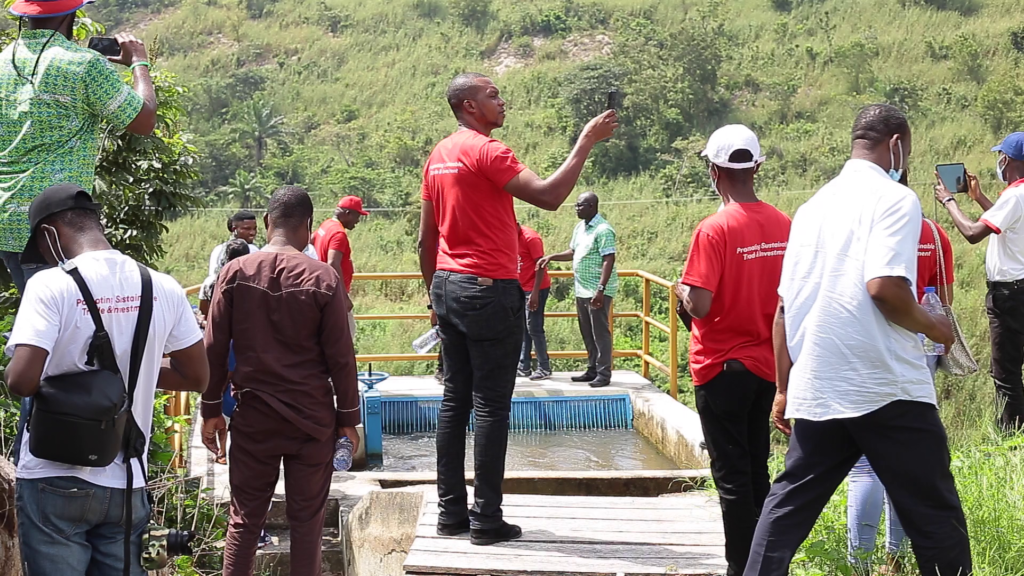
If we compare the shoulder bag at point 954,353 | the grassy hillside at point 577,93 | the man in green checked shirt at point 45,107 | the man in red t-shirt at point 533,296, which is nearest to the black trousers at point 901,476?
the shoulder bag at point 954,353

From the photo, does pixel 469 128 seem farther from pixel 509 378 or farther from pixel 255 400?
pixel 255 400

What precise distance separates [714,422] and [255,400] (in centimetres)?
184

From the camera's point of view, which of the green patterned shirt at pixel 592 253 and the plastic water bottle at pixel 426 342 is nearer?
the plastic water bottle at pixel 426 342

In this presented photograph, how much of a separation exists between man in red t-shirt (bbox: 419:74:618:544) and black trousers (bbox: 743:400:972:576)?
1623 mm

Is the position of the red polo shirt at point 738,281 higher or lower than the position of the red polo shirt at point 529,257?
higher

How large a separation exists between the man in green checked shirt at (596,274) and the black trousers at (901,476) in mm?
6983

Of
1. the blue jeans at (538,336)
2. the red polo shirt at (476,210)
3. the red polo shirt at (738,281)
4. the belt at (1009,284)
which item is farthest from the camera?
the blue jeans at (538,336)

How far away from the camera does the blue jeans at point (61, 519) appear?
3145 millimetres

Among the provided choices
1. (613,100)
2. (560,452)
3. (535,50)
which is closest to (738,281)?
(613,100)

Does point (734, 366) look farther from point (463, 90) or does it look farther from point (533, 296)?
point (533, 296)

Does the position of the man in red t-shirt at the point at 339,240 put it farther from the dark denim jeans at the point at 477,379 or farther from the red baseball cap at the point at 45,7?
the red baseball cap at the point at 45,7

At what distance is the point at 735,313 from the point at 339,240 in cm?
563

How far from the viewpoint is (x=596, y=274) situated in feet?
35.3

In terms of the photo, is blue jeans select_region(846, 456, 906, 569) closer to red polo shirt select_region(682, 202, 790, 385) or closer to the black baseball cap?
red polo shirt select_region(682, 202, 790, 385)
